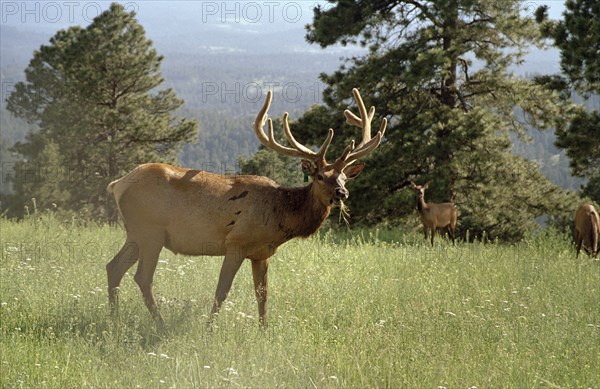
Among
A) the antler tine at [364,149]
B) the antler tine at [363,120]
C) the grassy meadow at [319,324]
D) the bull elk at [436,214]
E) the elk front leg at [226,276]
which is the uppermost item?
the antler tine at [363,120]

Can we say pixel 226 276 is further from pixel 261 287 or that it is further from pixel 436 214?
pixel 436 214

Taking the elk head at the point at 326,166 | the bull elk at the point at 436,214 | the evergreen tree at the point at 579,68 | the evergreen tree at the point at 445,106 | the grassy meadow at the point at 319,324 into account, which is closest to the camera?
the grassy meadow at the point at 319,324

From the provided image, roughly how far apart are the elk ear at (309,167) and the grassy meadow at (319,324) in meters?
1.26

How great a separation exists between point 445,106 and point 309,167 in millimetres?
15105

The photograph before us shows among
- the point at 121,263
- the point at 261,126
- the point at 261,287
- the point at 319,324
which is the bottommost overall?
the point at 319,324

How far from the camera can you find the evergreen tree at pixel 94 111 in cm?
3741

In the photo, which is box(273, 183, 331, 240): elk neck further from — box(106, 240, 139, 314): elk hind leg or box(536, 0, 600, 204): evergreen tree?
box(536, 0, 600, 204): evergreen tree

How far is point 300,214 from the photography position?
754cm

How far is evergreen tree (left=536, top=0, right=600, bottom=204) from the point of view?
50.4ft

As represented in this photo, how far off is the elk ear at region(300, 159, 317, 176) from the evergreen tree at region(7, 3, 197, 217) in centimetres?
2992

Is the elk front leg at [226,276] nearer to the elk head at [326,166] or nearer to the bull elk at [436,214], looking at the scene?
the elk head at [326,166]

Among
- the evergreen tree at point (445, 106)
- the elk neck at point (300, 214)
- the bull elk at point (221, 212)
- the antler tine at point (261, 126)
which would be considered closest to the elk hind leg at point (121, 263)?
the bull elk at point (221, 212)

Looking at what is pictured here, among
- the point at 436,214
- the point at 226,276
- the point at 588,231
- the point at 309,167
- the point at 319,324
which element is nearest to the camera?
the point at 319,324

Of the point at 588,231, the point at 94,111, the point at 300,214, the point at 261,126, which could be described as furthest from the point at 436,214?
the point at 94,111
